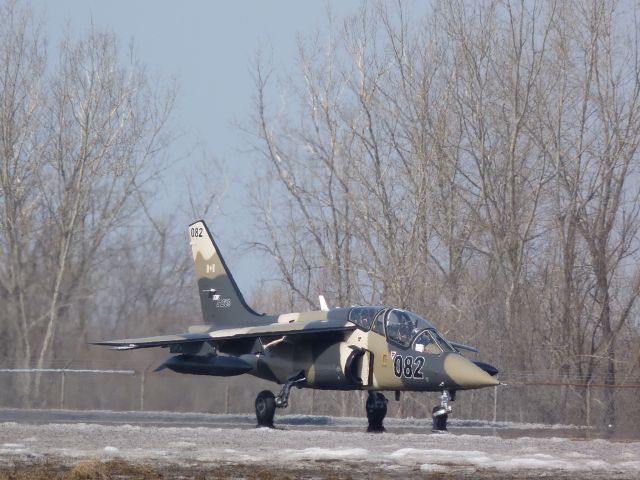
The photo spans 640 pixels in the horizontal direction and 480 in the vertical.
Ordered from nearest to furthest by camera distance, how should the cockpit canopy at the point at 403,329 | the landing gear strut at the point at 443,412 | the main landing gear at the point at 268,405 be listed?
the landing gear strut at the point at 443,412 < the cockpit canopy at the point at 403,329 < the main landing gear at the point at 268,405

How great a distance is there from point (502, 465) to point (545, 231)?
25.8 meters

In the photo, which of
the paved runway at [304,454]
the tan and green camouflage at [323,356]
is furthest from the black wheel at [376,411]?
the paved runway at [304,454]

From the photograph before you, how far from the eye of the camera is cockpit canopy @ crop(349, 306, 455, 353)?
18391 millimetres

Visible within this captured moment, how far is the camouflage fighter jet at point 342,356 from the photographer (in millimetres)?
18219

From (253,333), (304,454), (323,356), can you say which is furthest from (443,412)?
(304,454)

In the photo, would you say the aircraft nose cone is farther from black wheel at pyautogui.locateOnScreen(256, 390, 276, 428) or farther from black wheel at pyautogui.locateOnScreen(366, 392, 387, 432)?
black wheel at pyautogui.locateOnScreen(256, 390, 276, 428)

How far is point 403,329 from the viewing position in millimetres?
18609

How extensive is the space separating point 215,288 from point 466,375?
7505 millimetres

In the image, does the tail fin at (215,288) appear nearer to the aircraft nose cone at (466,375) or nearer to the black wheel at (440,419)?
the black wheel at (440,419)

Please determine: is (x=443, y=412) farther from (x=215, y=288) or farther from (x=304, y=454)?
(x=215, y=288)

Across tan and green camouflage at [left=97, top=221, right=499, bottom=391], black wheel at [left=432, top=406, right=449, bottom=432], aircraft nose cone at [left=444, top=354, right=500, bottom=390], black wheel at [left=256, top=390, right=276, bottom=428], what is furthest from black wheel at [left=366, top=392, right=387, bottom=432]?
aircraft nose cone at [left=444, top=354, right=500, bottom=390]

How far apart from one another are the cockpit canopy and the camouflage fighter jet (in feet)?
0.06

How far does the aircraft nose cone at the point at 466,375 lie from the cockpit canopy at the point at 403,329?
464 millimetres

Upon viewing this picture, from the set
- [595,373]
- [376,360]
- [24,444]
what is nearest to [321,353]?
[376,360]
